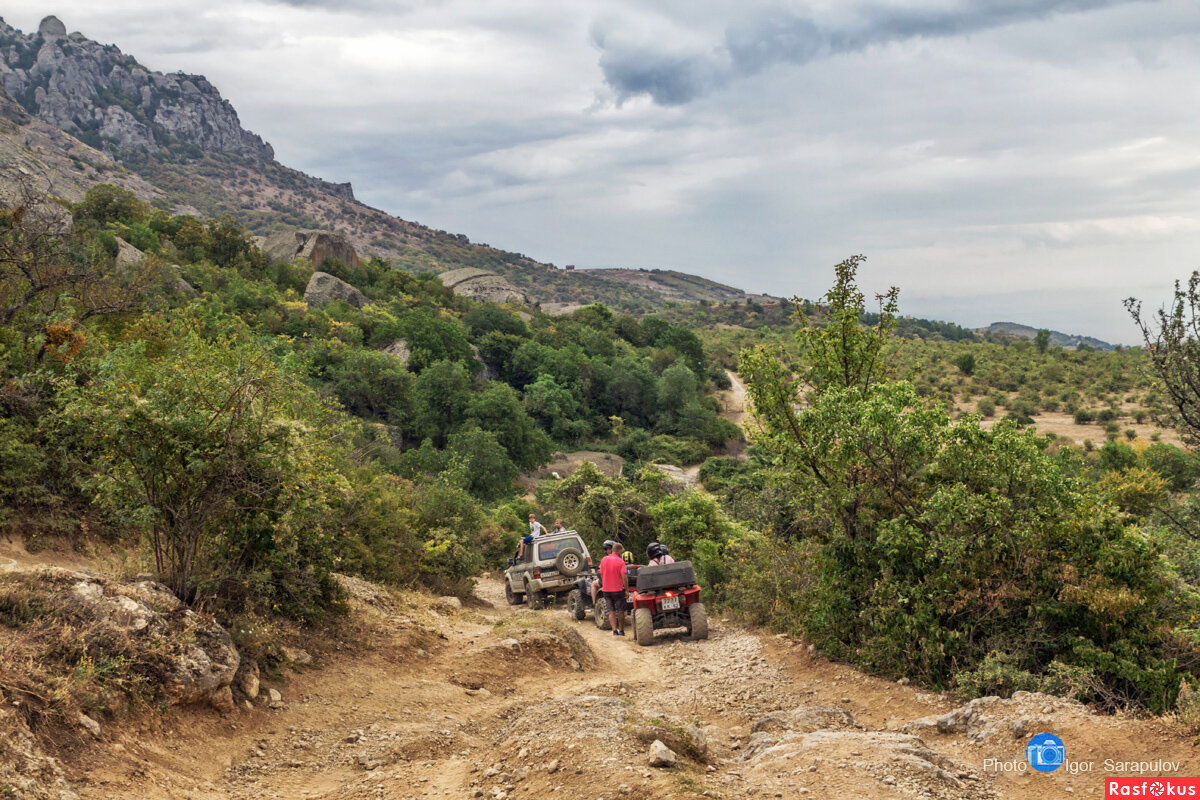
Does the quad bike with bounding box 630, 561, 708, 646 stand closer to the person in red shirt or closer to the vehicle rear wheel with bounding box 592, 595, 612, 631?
the person in red shirt

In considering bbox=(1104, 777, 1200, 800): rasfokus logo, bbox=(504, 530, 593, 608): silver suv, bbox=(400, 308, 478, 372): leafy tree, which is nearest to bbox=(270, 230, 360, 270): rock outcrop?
bbox=(400, 308, 478, 372): leafy tree

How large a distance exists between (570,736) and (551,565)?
10.3 m

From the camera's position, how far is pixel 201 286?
42969mm

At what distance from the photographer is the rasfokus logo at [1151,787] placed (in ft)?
15.8

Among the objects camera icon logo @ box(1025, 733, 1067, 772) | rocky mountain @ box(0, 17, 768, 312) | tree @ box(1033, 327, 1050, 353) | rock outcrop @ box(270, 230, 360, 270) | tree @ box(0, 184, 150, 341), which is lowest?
camera icon logo @ box(1025, 733, 1067, 772)

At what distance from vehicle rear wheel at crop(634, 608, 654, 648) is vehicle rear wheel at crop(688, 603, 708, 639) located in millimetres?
678

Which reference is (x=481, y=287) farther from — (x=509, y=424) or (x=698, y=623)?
(x=698, y=623)

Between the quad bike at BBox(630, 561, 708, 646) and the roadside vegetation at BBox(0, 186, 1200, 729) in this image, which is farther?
the quad bike at BBox(630, 561, 708, 646)

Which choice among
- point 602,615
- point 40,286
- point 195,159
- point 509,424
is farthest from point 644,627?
point 195,159

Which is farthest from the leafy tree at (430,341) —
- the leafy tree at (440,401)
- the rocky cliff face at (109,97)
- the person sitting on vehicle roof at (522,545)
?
the rocky cliff face at (109,97)

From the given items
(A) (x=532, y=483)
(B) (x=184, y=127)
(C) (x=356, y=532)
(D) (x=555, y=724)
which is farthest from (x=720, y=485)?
(B) (x=184, y=127)

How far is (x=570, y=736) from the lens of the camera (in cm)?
588

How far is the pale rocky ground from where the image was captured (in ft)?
16.5

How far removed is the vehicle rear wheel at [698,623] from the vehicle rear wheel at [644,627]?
0.68 meters
